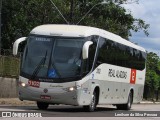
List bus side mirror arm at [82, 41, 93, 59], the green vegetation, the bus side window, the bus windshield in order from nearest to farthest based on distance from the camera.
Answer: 1. bus side mirror arm at [82, 41, 93, 59]
2. the bus windshield
3. the bus side window
4. the green vegetation

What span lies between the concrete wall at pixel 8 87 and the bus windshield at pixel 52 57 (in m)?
12.6

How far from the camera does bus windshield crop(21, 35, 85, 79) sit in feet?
69.5

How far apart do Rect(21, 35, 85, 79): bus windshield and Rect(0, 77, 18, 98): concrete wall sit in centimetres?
1261

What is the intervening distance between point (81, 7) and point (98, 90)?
122 feet

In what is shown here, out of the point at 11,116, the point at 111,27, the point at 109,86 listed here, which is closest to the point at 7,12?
the point at 111,27

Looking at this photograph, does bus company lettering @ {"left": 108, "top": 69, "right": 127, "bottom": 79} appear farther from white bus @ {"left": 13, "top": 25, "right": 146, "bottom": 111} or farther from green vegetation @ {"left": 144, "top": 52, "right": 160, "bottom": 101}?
green vegetation @ {"left": 144, "top": 52, "right": 160, "bottom": 101}

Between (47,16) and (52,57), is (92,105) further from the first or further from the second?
(47,16)

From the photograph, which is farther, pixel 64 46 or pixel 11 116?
pixel 64 46

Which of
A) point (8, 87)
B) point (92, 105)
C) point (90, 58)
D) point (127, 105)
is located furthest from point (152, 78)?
point (90, 58)

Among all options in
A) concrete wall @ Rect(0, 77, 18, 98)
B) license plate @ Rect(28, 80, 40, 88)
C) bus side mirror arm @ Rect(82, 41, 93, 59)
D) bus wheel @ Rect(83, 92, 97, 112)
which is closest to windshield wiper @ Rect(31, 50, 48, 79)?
license plate @ Rect(28, 80, 40, 88)

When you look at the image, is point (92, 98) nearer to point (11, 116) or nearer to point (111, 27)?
point (11, 116)

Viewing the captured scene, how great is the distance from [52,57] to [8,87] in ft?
46.2

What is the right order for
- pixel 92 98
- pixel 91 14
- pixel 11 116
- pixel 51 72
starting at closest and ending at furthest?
pixel 11 116, pixel 51 72, pixel 92 98, pixel 91 14

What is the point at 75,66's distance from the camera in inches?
835
